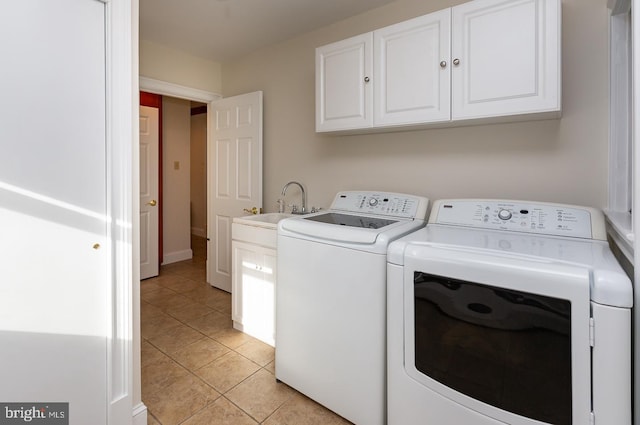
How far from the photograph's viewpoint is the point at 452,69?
1.74 meters

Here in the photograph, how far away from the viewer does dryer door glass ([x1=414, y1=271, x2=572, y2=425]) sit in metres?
1.06

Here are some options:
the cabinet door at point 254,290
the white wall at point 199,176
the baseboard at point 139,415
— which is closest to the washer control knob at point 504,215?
the cabinet door at point 254,290

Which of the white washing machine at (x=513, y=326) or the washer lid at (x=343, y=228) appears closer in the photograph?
the white washing machine at (x=513, y=326)

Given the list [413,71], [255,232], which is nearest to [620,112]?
[413,71]

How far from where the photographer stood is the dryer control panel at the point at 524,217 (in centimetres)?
148

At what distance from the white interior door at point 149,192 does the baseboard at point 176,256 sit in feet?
1.61

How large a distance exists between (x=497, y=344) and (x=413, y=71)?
1.48m

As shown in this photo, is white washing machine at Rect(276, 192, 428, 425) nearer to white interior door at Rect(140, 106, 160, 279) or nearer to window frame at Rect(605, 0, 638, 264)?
window frame at Rect(605, 0, 638, 264)

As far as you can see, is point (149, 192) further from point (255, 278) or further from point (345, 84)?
point (345, 84)

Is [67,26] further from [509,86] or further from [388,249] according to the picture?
[509,86]

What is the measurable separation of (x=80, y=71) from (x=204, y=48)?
7.13ft

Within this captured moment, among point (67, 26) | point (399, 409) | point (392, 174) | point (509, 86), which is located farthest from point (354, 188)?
→ point (67, 26)

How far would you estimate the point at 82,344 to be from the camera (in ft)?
4.41
